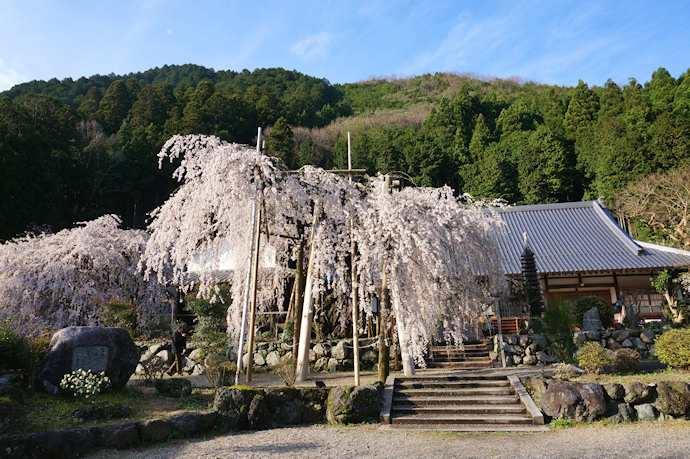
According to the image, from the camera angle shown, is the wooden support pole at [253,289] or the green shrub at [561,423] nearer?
the green shrub at [561,423]

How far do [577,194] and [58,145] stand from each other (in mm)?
41573

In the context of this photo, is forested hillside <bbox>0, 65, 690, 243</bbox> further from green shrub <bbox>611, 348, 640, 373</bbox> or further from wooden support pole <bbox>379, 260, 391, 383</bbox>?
green shrub <bbox>611, 348, 640, 373</bbox>

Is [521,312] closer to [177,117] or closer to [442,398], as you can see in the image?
[442,398]

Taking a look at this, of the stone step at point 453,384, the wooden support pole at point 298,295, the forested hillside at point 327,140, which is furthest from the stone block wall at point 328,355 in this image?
the forested hillside at point 327,140

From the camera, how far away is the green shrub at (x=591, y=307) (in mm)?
14805

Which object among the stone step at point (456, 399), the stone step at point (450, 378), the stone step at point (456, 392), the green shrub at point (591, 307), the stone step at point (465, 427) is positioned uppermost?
the green shrub at point (591, 307)

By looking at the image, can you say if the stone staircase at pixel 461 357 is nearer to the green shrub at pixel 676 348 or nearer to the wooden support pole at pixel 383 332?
the wooden support pole at pixel 383 332

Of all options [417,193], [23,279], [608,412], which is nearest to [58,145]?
[23,279]

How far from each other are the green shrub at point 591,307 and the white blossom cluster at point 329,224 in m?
6.42

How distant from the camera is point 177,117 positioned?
39312 millimetres

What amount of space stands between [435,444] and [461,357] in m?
7.50

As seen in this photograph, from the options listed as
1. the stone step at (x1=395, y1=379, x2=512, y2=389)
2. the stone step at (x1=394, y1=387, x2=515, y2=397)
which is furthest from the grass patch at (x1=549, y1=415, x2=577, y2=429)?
the stone step at (x1=395, y1=379, x2=512, y2=389)

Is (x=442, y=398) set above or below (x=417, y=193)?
below

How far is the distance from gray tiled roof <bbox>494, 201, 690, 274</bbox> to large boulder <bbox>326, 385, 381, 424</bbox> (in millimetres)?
8417
